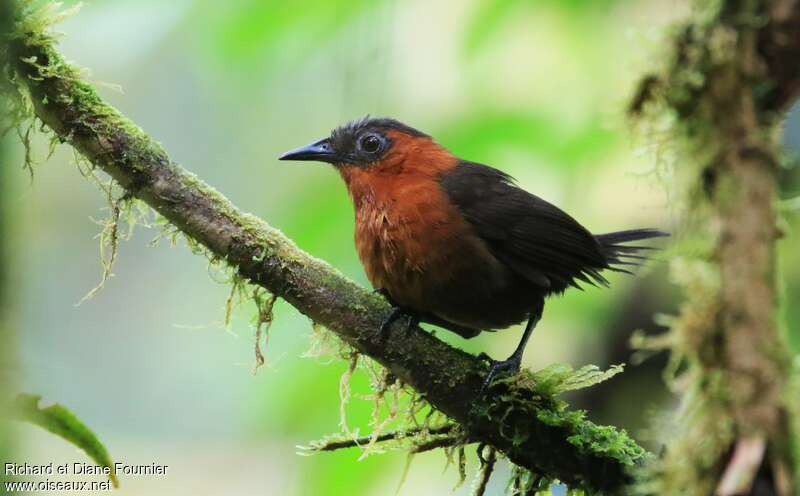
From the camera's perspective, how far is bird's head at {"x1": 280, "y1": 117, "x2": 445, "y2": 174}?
12.7ft

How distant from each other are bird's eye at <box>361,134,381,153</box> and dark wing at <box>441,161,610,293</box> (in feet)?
1.38

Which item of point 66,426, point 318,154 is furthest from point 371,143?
point 66,426

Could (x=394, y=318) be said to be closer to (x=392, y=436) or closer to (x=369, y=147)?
(x=392, y=436)

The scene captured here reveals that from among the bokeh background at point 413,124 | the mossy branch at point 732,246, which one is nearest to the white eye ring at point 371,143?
the bokeh background at point 413,124

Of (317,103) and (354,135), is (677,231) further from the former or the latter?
(317,103)

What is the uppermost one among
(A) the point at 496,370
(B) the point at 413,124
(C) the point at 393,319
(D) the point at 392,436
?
(B) the point at 413,124

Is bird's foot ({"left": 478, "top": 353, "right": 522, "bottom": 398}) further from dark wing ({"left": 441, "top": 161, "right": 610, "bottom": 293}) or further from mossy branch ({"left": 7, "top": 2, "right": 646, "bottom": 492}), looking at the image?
dark wing ({"left": 441, "top": 161, "right": 610, "bottom": 293})

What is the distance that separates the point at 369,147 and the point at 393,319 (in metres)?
1.31

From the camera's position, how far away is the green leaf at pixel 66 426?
1586mm

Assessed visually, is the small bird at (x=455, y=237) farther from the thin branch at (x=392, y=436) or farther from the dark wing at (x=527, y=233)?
the thin branch at (x=392, y=436)

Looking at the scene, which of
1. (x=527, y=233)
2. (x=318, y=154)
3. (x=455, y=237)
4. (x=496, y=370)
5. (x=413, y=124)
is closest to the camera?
(x=496, y=370)

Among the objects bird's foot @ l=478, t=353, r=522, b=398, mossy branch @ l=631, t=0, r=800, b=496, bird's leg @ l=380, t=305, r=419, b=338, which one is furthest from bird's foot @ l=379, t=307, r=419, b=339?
mossy branch @ l=631, t=0, r=800, b=496

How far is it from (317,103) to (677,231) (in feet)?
13.6

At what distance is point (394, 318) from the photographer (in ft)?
9.48
